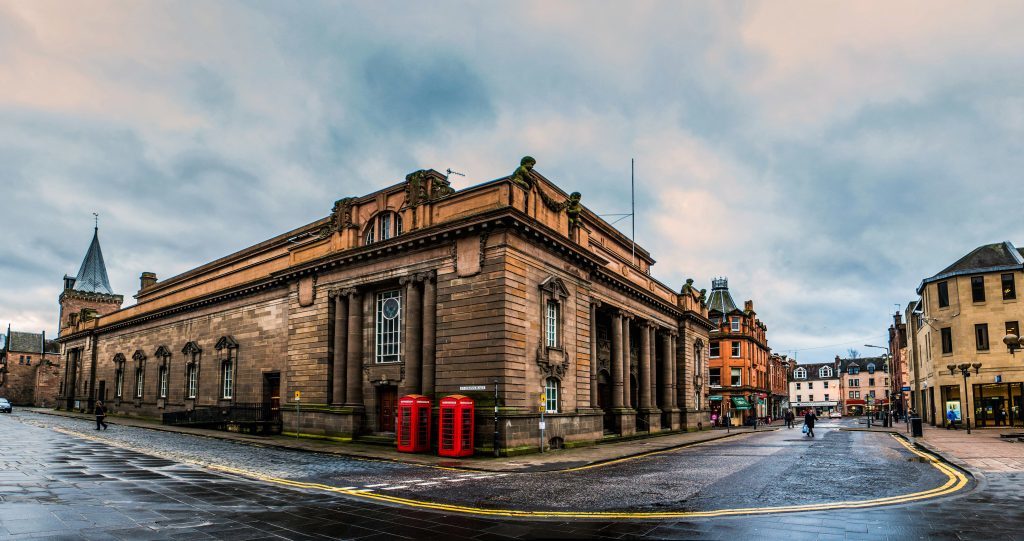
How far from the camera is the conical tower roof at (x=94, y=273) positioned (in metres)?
93.1

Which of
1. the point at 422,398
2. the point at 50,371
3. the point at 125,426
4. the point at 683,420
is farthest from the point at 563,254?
the point at 50,371

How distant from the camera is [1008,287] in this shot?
42562mm

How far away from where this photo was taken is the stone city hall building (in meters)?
24.8

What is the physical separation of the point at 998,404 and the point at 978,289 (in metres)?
7.90

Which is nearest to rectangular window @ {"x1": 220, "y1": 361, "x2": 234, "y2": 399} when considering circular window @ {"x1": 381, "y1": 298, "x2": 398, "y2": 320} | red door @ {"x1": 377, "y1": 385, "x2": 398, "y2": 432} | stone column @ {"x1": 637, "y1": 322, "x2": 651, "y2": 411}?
red door @ {"x1": 377, "y1": 385, "x2": 398, "y2": 432}

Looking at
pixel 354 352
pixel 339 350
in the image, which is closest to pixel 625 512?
pixel 354 352

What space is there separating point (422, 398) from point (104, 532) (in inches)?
630

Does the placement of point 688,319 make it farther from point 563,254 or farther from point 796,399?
point 796,399

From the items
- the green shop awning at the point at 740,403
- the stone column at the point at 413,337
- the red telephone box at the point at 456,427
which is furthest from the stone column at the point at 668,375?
the green shop awning at the point at 740,403

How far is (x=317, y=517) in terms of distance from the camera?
10922 millimetres

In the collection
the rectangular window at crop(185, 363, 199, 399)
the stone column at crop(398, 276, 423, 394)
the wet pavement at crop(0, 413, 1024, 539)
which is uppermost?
the stone column at crop(398, 276, 423, 394)

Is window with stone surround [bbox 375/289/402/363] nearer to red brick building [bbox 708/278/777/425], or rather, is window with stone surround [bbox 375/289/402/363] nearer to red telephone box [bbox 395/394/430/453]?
red telephone box [bbox 395/394/430/453]

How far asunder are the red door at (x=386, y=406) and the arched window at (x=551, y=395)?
22.6ft

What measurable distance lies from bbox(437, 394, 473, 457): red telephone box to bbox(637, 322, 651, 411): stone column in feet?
67.5
